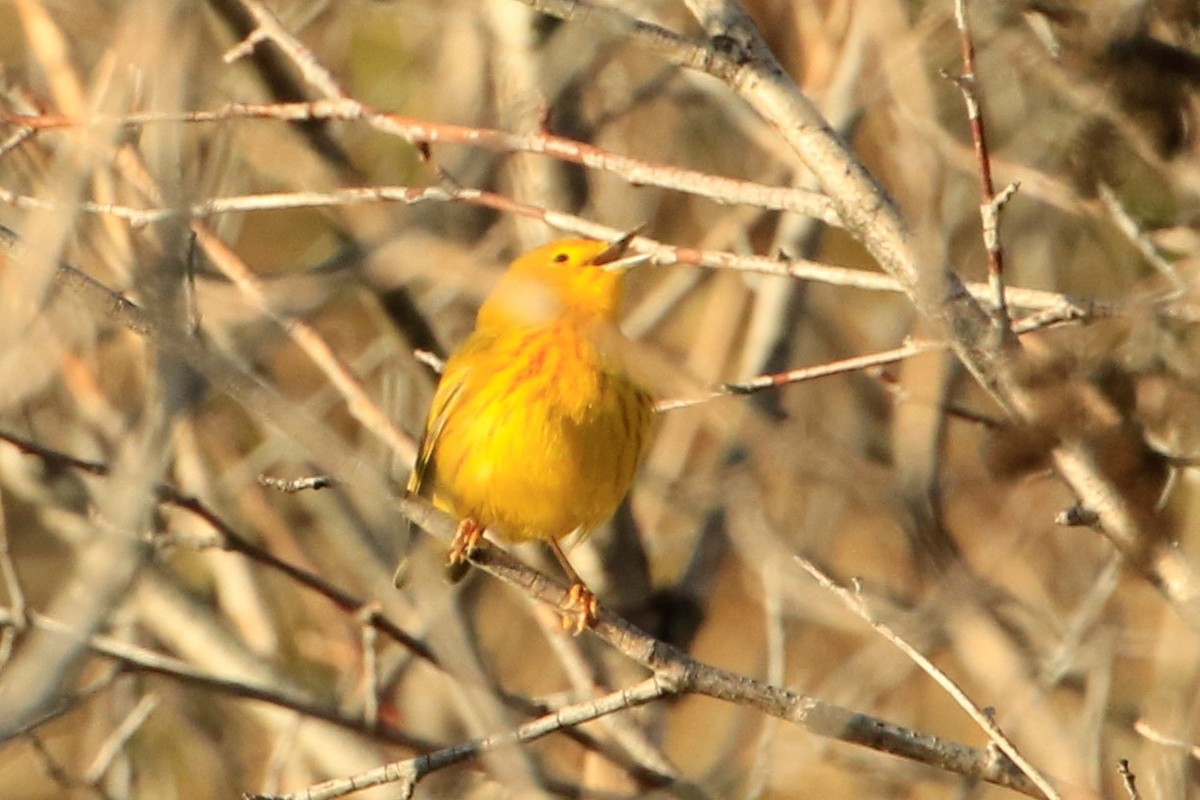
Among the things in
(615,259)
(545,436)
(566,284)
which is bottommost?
(545,436)

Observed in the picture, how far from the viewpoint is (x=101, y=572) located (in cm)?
243

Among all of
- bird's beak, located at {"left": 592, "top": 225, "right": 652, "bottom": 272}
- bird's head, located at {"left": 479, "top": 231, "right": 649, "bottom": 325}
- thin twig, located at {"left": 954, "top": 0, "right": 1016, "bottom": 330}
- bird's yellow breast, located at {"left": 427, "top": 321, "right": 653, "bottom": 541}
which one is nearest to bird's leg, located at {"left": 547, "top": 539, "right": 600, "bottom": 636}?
bird's yellow breast, located at {"left": 427, "top": 321, "right": 653, "bottom": 541}

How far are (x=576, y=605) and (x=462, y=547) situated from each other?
0.37m

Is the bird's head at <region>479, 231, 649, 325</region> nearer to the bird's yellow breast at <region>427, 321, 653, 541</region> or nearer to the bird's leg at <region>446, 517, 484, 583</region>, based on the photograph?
the bird's yellow breast at <region>427, 321, 653, 541</region>

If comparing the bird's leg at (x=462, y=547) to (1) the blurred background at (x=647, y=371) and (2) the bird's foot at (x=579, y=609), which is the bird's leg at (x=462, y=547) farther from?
(2) the bird's foot at (x=579, y=609)

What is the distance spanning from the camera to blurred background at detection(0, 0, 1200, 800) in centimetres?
309

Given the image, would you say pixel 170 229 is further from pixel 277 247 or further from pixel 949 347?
pixel 277 247

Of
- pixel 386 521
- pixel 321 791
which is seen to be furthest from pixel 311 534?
pixel 321 791

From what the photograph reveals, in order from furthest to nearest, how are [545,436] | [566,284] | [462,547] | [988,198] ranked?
[566,284]
[545,436]
[462,547]
[988,198]

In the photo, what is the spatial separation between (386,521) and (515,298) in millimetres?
769

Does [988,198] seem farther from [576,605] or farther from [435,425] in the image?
[435,425]

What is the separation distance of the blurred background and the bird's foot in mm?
296

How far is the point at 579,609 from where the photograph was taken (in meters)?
4.55

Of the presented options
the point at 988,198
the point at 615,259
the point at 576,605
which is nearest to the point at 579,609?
the point at 576,605
